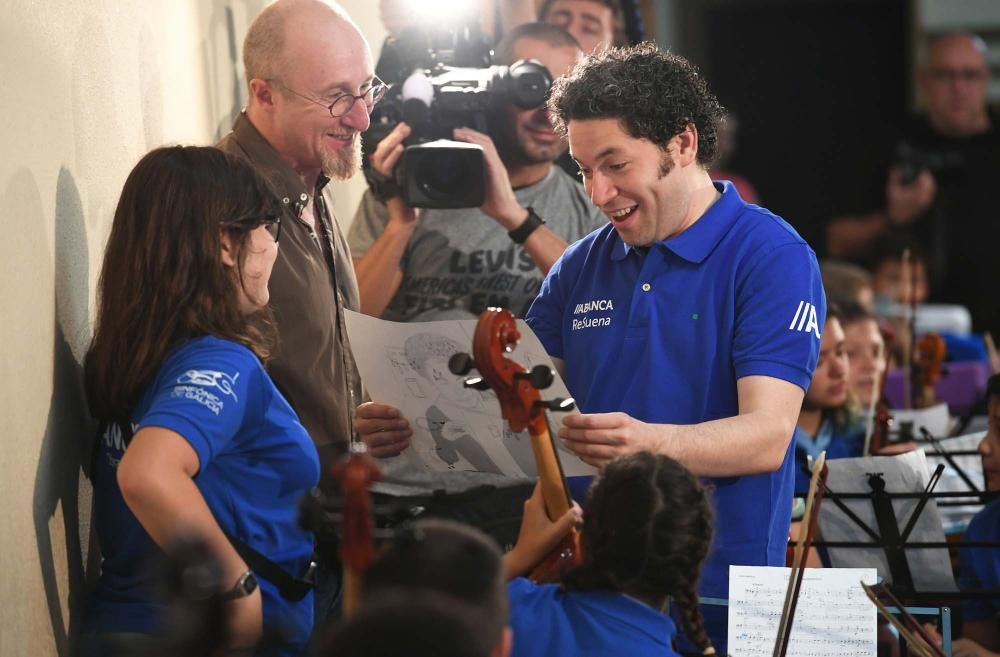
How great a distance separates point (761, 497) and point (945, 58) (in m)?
5.74

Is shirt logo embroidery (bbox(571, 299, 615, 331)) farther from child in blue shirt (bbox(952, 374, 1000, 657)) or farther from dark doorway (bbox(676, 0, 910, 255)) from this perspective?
dark doorway (bbox(676, 0, 910, 255))

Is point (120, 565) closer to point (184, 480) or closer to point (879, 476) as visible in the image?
point (184, 480)

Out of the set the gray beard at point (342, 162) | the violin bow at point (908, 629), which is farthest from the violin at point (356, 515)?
the gray beard at point (342, 162)

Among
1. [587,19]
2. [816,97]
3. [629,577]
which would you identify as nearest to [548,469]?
[629,577]

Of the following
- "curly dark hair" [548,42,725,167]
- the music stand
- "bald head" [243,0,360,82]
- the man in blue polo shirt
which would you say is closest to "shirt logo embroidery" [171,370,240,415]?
the man in blue polo shirt

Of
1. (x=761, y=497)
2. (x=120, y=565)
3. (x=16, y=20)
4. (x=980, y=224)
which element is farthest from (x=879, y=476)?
(x=980, y=224)

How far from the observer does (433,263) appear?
334 cm

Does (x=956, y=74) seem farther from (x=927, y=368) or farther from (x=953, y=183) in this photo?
(x=927, y=368)

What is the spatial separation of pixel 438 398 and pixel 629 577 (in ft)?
1.68

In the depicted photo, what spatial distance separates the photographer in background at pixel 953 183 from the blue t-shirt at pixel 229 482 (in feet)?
19.2

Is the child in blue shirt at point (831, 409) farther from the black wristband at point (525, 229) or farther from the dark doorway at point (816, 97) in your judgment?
the dark doorway at point (816, 97)

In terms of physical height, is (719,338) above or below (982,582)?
above

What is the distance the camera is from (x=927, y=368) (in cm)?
434

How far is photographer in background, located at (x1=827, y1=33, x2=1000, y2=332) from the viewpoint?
722 cm
